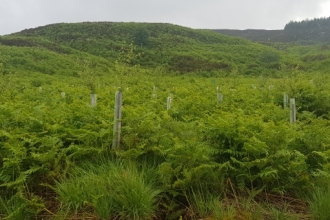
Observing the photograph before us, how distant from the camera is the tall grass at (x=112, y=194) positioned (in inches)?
163

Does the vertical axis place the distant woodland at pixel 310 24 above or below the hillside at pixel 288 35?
above

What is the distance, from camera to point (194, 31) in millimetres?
82375

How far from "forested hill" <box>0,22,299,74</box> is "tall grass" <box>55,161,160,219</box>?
32362mm

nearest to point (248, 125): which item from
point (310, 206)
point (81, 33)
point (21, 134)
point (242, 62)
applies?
point (310, 206)

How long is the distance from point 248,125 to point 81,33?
68819 millimetres

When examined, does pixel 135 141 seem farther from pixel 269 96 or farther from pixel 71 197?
pixel 269 96

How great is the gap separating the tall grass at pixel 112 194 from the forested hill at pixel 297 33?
371 ft

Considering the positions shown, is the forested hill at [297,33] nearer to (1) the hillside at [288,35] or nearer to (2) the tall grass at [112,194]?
(1) the hillside at [288,35]

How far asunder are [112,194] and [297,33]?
135734mm

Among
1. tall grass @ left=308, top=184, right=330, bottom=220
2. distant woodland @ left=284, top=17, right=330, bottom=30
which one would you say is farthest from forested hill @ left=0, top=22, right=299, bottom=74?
distant woodland @ left=284, top=17, right=330, bottom=30

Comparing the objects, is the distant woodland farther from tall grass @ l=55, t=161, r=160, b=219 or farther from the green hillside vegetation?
tall grass @ l=55, t=161, r=160, b=219

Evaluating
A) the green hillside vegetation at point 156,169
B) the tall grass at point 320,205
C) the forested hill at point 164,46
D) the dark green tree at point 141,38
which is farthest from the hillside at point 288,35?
the tall grass at point 320,205

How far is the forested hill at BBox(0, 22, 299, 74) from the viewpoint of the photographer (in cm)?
4812

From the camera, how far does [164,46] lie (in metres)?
62.5
